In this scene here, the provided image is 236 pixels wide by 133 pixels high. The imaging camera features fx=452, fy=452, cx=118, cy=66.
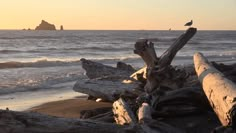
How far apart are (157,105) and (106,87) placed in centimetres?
279

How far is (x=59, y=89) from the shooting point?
505 inches

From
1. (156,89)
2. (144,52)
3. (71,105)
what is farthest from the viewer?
(71,105)

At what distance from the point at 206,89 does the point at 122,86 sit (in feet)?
10.1

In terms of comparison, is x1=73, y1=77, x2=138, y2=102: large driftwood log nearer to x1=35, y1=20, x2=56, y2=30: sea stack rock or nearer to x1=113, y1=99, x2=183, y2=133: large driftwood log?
x1=113, y1=99, x2=183, y2=133: large driftwood log

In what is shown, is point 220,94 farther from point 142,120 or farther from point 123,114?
point 123,114

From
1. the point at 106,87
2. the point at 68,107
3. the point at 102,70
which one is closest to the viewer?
the point at 106,87

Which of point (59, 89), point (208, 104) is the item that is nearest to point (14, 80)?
point (59, 89)

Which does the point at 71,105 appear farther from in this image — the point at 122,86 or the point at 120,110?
the point at 120,110

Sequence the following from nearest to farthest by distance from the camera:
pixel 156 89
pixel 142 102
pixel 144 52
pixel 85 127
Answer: pixel 85 127
pixel 142 102
pixel 156 89
pixel 144 52

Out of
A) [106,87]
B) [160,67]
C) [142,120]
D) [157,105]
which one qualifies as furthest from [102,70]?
[142,120]

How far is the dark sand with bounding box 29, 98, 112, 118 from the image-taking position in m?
9.10

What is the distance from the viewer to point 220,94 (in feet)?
16.9

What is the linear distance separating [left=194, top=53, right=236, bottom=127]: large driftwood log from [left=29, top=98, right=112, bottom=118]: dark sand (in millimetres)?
2959

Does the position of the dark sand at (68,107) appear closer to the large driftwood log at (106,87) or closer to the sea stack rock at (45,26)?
the large driftwood log at (106,87)
